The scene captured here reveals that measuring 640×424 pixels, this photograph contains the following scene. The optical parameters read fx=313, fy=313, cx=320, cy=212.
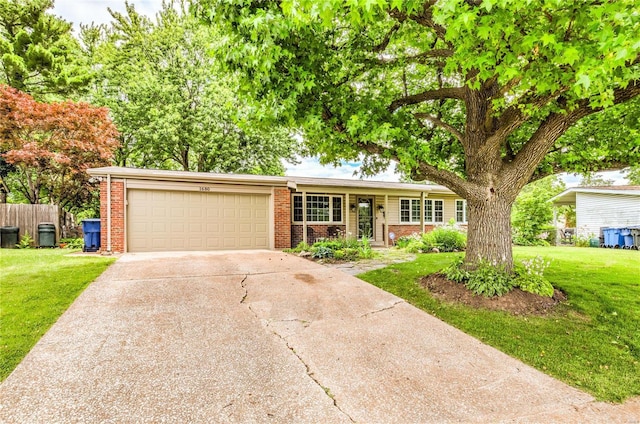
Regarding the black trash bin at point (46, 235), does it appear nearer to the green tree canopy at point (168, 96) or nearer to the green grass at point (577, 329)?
the green tree canopy at point (168, 96)

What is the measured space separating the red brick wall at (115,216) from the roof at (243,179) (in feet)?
1.20

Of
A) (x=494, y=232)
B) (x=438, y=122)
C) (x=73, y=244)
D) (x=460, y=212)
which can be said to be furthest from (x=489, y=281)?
(x=73, y=244)

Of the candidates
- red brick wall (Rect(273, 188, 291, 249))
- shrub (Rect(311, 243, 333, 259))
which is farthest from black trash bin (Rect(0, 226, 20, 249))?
shrub (Rect(311, 243, 333, 259))

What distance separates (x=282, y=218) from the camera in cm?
1059

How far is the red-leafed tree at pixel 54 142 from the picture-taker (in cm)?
1044

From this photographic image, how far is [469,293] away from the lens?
16.3ft

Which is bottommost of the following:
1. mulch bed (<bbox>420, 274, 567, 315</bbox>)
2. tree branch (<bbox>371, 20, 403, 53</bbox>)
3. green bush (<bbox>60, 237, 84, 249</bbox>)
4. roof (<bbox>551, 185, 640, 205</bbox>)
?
mulch bed (<bbox>420, 274, 567, 315</bbox>)

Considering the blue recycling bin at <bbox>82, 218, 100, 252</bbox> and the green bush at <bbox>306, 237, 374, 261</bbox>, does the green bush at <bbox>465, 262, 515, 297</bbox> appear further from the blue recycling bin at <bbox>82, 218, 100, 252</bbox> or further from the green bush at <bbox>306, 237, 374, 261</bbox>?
the blue recycling bin at <bbox>82, 218, 100, 252</bbox>

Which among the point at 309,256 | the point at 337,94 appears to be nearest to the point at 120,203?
the point at 309,256

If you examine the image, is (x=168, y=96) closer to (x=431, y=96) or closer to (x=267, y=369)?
(x=431, y=96)

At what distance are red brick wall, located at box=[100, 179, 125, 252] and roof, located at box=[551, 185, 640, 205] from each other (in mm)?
19297

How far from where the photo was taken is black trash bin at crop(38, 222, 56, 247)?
10227 mm

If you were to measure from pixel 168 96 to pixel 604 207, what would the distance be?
22813 mm

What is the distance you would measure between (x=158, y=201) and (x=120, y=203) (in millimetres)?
964
